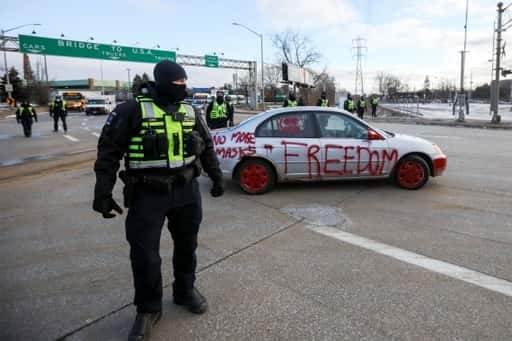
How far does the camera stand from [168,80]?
8.97 feet

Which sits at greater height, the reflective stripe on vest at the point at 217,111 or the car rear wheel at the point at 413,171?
the reflective stripe on vest at the point at 217,111

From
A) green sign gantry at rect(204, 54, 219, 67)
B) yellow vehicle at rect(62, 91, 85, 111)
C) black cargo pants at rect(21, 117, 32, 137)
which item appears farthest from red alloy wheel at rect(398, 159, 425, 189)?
yellow vehicle at rect(62, 91, 85, 111)

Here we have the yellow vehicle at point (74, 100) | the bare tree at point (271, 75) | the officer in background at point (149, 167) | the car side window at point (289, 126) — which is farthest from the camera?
the bare tree at point (271, 75)

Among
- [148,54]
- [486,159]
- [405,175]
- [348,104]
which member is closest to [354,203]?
[405,175]

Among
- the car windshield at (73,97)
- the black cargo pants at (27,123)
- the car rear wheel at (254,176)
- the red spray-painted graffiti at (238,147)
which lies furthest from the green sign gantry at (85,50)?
the car rear wheel at (254,176)

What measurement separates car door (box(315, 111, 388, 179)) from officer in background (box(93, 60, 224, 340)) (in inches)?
162

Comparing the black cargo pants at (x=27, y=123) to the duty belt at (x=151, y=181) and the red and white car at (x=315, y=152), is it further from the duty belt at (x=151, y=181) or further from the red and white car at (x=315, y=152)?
the duty belt at (x=151, y=181)

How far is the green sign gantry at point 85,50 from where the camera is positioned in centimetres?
Result: 3306

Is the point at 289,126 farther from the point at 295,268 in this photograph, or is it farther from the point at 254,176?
the point at 295,268

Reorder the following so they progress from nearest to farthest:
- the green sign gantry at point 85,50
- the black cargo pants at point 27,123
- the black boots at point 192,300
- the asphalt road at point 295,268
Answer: the asphalt road at point 295,268, the black boots at point 192,300, the black cargo pants at point 27,123, the green sign gantry at point 85,50

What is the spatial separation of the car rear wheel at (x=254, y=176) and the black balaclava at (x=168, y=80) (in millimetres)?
3984

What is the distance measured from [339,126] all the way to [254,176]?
164 centimetres

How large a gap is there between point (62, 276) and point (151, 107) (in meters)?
2.04

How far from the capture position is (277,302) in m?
3.22
